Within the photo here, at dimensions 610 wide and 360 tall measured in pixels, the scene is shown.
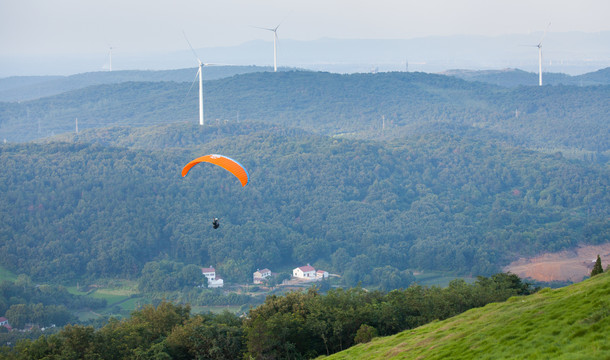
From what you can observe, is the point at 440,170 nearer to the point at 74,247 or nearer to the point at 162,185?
the point at 162,185

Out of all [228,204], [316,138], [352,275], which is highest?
[316,138]

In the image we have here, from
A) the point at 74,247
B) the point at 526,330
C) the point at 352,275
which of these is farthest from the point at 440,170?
the point at 526,330

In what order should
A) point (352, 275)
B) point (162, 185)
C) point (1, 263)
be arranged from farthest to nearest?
1. point (162, 185)
2. point (352, 275)
3. point (1, 263)

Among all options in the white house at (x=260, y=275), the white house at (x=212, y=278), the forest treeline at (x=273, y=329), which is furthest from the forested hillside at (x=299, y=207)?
the forest treeline at (x=273, y=329)

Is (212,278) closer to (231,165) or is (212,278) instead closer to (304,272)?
(304,272)

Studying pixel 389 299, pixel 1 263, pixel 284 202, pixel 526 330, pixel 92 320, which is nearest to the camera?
pixel 526 330

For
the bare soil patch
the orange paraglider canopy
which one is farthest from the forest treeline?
the bare soil patch
